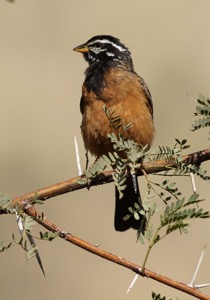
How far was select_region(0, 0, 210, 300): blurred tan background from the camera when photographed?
1302cm

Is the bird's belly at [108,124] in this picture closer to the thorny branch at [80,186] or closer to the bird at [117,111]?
the bird at [117,111]

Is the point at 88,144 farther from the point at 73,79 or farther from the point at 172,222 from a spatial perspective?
the point at 73,79

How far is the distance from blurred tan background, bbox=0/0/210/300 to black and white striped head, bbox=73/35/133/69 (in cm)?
363

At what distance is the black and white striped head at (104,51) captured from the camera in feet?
23.7

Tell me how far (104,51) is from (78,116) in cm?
1017

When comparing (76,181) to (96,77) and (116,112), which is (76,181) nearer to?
(116,112)

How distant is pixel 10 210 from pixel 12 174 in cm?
1282

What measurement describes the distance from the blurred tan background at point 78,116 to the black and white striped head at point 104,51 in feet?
11.9

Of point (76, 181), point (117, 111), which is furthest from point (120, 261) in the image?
point (117, 111)

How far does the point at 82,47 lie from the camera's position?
7.34 meters

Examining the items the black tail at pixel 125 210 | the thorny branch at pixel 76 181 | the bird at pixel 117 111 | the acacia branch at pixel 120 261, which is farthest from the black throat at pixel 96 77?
the acacia branch at pixel 120 261

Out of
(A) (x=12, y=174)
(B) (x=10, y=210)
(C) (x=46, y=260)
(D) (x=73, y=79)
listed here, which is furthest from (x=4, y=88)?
(B) (x=10, y=210)

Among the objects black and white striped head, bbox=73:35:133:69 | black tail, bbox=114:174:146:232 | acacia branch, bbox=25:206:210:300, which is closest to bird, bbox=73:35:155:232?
black tail, bbox=114:174:146:232

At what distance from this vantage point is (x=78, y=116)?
17.5 metres
